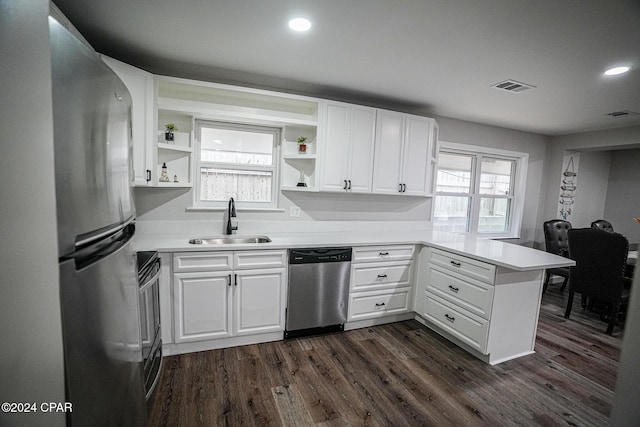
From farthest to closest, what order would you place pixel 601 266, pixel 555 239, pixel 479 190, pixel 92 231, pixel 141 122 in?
pixel 479 190
pixel 555 239
pixel 601 266
pixel 141 122
pixel 92 231

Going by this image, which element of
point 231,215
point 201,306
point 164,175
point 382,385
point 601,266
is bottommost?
point 382,385

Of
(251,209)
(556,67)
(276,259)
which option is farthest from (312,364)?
(556,67)

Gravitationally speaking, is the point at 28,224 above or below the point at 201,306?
above

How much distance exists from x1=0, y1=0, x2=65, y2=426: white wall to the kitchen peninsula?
62.8 inches

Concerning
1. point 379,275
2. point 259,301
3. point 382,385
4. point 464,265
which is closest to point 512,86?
point 464,265

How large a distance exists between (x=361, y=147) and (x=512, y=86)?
1520 mm

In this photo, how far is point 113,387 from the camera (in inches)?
35.8

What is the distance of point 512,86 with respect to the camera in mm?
2723

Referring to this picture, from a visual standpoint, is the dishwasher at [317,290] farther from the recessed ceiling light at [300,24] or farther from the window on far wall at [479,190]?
the window on far wall at [479,190]

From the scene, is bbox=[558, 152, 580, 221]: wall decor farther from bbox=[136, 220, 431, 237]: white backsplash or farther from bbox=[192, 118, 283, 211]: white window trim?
bbox=[192, 118, 283, 211]: white window trim

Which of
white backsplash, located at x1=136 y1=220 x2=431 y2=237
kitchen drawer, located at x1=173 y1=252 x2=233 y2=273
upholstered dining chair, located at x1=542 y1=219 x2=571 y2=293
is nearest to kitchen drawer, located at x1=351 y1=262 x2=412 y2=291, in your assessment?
white backsplash, located at x1=136 y1=220 x2=431 y2=237

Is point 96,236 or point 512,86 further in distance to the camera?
point 512,86

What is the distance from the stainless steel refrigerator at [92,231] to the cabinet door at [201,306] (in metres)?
1.25

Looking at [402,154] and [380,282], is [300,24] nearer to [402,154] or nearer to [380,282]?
[402,154]
